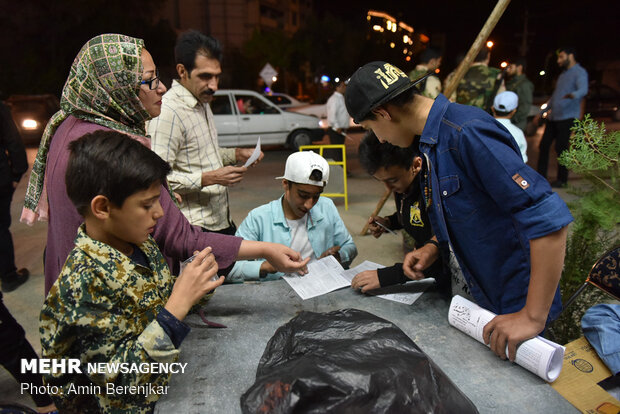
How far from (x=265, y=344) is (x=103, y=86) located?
1206 mm

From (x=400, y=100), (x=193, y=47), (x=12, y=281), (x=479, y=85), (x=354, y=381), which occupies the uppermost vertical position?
(x=193, y=47)

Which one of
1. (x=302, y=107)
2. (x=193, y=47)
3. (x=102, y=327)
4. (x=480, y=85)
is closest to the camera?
(x=102, y=327)

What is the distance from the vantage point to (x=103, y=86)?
1630 millimetres

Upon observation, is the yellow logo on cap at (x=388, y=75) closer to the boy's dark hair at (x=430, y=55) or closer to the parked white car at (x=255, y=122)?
the boy's dark hair at (x=430, y=55)

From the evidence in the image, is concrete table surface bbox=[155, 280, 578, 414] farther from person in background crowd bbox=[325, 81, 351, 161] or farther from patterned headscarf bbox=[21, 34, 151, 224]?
person in background crowd bbox=[325, 81, 351, 161]

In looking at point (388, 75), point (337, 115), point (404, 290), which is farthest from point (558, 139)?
point (388, 75)

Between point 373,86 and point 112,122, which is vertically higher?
point 373,86

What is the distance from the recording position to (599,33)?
21203 millimetres

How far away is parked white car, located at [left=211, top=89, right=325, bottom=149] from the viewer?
1031 centimetres

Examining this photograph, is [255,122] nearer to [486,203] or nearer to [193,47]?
[193,47]

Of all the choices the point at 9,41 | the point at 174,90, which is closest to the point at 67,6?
the point at 9,41

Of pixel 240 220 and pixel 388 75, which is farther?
pixel 240 220

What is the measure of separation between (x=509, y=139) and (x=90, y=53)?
1.62 m

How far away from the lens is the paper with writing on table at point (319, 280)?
1.94 meters
